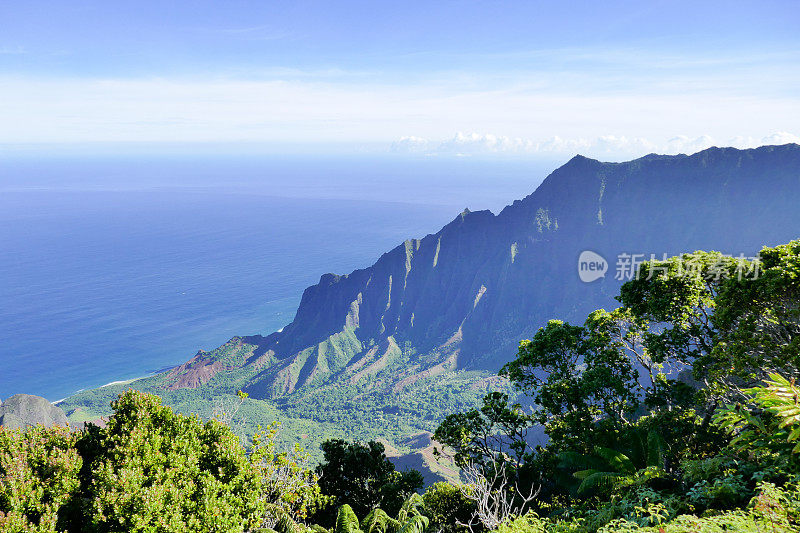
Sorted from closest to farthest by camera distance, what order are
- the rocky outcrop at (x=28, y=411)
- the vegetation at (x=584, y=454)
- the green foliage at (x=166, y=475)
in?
the vegetation at (x=584, y=454), the green foliage at (x=166, y=475), the rocky outcrop at (x=28, y=411)

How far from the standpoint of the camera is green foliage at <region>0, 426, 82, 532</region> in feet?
28.6

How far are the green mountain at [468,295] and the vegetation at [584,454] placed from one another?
8209 centimetres

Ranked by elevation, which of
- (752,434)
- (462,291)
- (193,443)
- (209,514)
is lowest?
(462,291)

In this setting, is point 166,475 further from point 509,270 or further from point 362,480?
point 509,270

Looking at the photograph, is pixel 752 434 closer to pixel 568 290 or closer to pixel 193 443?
pixel 193 443

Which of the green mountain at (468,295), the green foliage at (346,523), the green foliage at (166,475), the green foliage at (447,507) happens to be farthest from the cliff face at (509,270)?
the green foliage at (166,475)

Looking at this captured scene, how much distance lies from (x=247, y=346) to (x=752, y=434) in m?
145

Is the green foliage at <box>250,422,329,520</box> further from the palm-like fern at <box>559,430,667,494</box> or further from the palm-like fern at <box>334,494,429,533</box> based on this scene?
the palm-like fern at <box>559,430,667,494</box>

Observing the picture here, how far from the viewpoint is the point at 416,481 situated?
2214 centimetres

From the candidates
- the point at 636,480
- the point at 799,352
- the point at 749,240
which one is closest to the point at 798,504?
the point at 636,480

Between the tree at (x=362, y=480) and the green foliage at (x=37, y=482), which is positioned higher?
the green foliage at (x=37, y=482)

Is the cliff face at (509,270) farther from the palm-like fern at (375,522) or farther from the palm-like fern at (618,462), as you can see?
the palm-like fern at (618,462)

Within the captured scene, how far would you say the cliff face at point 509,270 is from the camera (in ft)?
384

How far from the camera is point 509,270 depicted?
508 ft
